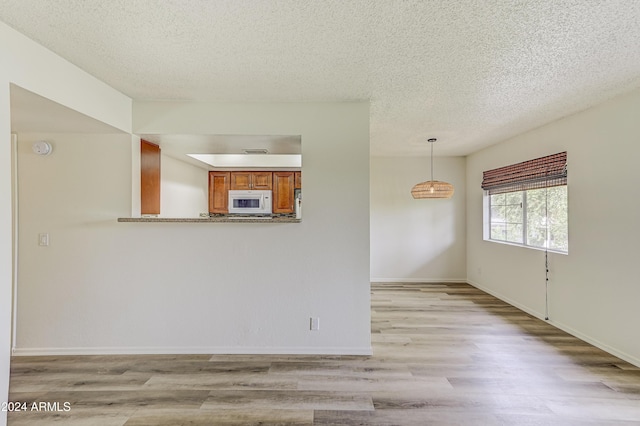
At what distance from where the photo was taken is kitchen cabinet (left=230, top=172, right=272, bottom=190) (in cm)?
504

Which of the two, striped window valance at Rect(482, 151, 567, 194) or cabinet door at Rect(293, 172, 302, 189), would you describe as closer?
striped window valance at Rect(482, 151, 567, 194)

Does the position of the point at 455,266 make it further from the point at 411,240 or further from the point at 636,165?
the point at 636,165

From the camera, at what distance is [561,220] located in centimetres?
339

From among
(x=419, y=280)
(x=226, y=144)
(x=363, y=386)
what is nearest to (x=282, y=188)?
(x=226, y=144)

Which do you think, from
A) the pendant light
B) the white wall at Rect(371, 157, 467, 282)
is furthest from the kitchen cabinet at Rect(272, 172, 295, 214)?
the pendant light

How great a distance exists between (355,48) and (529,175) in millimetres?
3149

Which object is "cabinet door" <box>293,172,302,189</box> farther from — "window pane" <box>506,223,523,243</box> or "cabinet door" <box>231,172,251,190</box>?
"window pane" <box>506,223,523,243</box>

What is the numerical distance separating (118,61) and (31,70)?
0.49 metres

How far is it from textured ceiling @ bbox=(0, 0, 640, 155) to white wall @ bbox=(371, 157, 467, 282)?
8.62 feet

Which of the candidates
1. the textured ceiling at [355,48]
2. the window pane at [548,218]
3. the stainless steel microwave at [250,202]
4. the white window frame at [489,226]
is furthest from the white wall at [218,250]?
the white window frame at [489,226]

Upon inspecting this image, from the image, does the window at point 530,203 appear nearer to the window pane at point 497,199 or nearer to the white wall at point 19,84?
the window pane at point 497,199

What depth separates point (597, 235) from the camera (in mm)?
2850

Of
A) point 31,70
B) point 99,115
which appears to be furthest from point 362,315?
point 31,70

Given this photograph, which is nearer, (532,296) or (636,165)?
(636,165)
